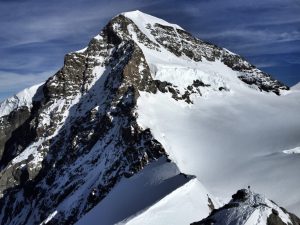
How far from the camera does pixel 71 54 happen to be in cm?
16888

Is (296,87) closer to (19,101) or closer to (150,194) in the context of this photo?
(19,101)

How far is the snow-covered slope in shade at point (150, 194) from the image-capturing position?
43812 millimetres

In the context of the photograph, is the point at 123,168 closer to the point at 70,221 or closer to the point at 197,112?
the point at 70,221

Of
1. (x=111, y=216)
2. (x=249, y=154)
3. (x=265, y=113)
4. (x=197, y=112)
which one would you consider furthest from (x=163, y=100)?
(x=111, y=216)

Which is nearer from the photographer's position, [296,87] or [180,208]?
[180,208]

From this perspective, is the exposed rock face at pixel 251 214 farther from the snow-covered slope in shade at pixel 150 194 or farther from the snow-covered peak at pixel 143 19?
the snow-covered peak at pixel 143 19

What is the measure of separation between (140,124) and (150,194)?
7284cm

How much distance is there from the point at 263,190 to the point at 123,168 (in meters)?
43.3

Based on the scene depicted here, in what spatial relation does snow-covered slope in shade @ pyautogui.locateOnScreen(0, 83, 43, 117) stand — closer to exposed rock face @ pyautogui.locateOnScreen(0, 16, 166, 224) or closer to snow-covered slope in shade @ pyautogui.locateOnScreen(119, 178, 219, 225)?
exposed rock face @ pyautogui.locateOnScreen(0, 16, 166, 224)

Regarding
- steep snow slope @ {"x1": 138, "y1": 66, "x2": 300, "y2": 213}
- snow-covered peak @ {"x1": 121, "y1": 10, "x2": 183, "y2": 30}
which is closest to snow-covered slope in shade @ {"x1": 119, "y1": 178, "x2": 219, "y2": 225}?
steep snow slope @ {"x1": 138, "y1": 66, "x2": 300, "y2": 213}

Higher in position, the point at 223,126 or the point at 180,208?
the point at 223,126

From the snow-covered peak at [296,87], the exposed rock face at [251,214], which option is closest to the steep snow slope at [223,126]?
the snow-covered peak at [296,87]

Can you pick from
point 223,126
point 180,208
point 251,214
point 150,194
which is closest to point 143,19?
point 223,126

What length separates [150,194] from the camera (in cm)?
5153
